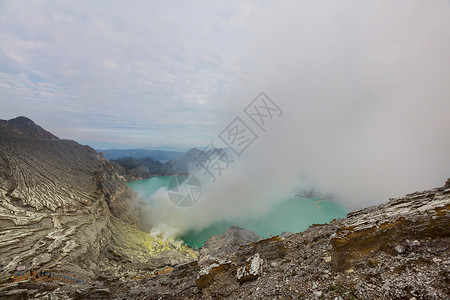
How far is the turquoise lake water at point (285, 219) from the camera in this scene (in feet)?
195

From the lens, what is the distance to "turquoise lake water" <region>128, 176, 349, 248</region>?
195ft

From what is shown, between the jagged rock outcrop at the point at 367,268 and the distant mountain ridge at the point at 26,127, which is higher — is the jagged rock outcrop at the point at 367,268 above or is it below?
below

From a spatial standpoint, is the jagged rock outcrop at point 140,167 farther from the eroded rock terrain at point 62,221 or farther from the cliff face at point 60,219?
the cliff face at point 60,219

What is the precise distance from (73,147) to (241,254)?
7399cm

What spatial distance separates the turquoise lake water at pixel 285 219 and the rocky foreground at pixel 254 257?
28.7m

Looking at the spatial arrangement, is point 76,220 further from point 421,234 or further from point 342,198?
point 342,198

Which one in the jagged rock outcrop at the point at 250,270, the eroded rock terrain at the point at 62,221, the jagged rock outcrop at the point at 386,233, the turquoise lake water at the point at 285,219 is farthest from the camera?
the turquoise lake water at the point at 285,219

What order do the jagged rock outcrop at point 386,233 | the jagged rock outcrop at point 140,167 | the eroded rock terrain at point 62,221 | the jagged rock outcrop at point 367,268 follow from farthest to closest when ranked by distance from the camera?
1. the jagged rock outcrop at point 140,167
2. the eroded rock terrain at point 62,221
3. the jagged rock outcrop at point 386,233
4. the jagged rock outcrop at point 367,268

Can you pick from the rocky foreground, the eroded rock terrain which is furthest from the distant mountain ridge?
the rocky foreground

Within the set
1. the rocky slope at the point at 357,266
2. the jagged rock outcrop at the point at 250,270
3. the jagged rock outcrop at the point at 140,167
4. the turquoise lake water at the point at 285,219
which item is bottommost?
the turquoise lake water at the point at 285,219

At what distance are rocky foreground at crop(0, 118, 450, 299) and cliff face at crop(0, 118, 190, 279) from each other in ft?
0.53

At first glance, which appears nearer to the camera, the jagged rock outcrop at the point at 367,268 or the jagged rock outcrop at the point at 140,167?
the jagged rock outcrop at the point at 367,268

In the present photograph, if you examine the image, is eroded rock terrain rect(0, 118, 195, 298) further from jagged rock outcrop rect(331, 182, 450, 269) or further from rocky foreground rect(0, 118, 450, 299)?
jagged rock outcrop rect(331, 182, 450, 269)

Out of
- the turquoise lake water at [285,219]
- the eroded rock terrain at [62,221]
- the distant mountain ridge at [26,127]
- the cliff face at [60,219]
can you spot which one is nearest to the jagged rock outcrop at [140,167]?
the distant mountain ridge at [26,127]
